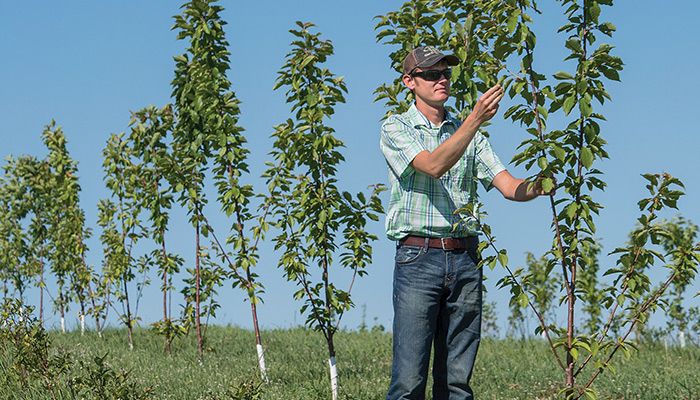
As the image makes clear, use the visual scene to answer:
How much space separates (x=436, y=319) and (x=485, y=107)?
1477 millimetres

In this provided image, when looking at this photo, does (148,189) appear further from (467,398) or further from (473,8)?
(467,398)

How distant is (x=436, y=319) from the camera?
5.25m

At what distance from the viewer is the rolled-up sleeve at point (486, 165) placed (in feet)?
17.9

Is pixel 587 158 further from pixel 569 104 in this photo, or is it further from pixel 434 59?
pixel 434 59

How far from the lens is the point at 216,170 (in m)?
9.72

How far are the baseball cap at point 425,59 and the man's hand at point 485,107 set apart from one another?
687mm

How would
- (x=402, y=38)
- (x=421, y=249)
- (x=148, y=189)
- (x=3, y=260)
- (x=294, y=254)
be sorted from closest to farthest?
(x=421, y=249) < (x=402, y=38) < (x=294, y=254) < (x=148, y=189) < (x=3, y=260)

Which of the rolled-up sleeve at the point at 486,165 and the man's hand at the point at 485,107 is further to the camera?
the rolled-up sleeve at the point at 486,165

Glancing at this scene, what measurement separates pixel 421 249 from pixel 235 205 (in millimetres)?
4734

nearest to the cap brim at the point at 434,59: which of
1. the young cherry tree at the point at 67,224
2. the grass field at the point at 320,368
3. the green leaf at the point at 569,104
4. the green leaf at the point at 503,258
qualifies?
the green leaf at the point at 569,104

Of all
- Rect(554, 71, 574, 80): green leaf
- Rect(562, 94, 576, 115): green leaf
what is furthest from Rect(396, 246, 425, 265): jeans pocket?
Rect(554, 71, 574, 80): green leaf

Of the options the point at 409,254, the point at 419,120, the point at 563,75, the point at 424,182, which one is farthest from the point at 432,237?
the point at 563,75

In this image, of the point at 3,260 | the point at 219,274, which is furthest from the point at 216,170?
the point at 3,260

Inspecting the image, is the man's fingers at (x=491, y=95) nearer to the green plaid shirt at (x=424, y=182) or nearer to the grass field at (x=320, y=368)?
the green plaid shirt at (x=424, y=182)
